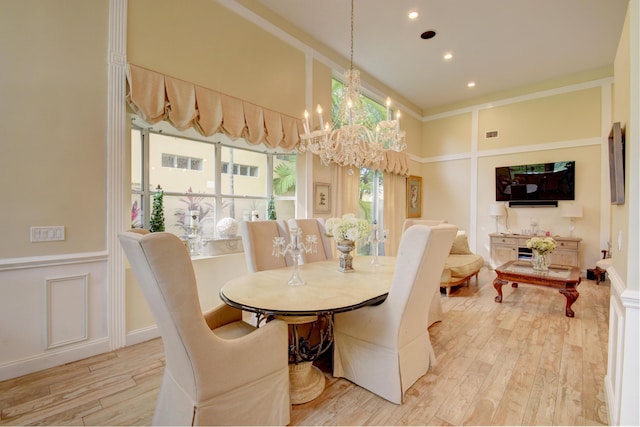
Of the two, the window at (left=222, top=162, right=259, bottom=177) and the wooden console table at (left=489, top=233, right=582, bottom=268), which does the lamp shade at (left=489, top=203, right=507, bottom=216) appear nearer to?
the wooden console table at (left=489, top=233, right=582, bottom=268)

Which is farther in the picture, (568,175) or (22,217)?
(568,175)

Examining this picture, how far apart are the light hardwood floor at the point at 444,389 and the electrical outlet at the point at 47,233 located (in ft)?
3.23

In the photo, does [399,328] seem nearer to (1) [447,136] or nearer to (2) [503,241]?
(2) [503,241]

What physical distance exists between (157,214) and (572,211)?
6353 millimetres

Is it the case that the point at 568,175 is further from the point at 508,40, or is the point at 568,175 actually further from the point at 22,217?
the point at 22,217

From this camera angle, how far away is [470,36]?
413 cm

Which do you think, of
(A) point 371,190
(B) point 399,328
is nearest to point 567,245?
(A) point 371,190

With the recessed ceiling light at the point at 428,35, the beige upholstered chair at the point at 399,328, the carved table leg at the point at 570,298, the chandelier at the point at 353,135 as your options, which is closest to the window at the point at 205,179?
the chandelier at the point at 353,135

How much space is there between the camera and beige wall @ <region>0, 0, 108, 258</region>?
Result: 2.07 m

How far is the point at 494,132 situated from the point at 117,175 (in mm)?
6692

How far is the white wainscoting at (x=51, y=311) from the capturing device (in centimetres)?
207

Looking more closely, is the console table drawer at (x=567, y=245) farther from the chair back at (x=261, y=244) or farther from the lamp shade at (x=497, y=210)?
the chair back at (x=261, y=244)

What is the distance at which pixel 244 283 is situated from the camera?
2.03 metres

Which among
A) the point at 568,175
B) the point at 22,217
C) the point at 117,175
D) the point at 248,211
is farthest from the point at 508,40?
the point at 22,217
